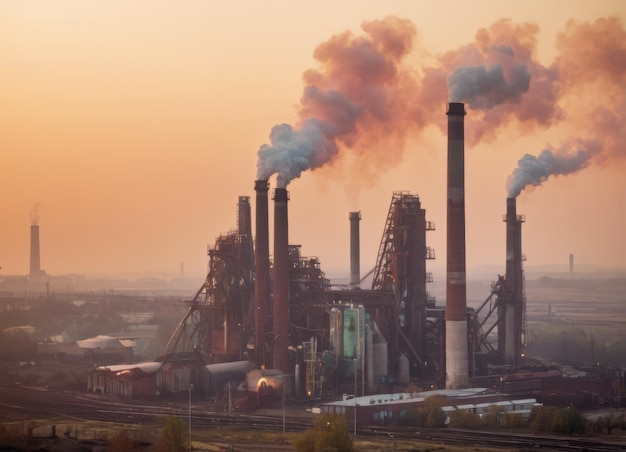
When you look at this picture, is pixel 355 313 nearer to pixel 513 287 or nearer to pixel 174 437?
pixel 513 287

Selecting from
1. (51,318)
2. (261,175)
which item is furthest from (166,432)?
(51,318)

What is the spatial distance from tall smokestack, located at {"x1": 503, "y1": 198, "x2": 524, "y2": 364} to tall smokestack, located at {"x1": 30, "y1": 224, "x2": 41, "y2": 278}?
247ft

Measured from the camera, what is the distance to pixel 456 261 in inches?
2404

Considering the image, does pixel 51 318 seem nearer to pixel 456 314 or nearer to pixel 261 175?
pixel 261 175

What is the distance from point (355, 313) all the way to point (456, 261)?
5706 mm

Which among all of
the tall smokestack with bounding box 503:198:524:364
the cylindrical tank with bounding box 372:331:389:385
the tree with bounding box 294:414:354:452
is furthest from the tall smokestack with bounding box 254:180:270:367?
the tree with bounding box 294:414:354:452

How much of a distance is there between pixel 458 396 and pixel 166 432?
56.0 feet

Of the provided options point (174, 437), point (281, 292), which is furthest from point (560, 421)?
point (281, 292)

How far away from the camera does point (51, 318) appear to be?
116m

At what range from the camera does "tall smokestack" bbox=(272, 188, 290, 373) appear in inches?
2468

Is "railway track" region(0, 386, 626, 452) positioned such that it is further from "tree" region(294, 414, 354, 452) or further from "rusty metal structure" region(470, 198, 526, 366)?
"rusty metal structure" region(470, 198, 526, 366)

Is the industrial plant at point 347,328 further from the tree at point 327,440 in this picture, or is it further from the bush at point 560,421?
the tree at point 327,440

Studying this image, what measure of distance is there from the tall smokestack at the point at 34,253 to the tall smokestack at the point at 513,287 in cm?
7526

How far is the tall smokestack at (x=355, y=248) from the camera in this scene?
8562 centimetres
